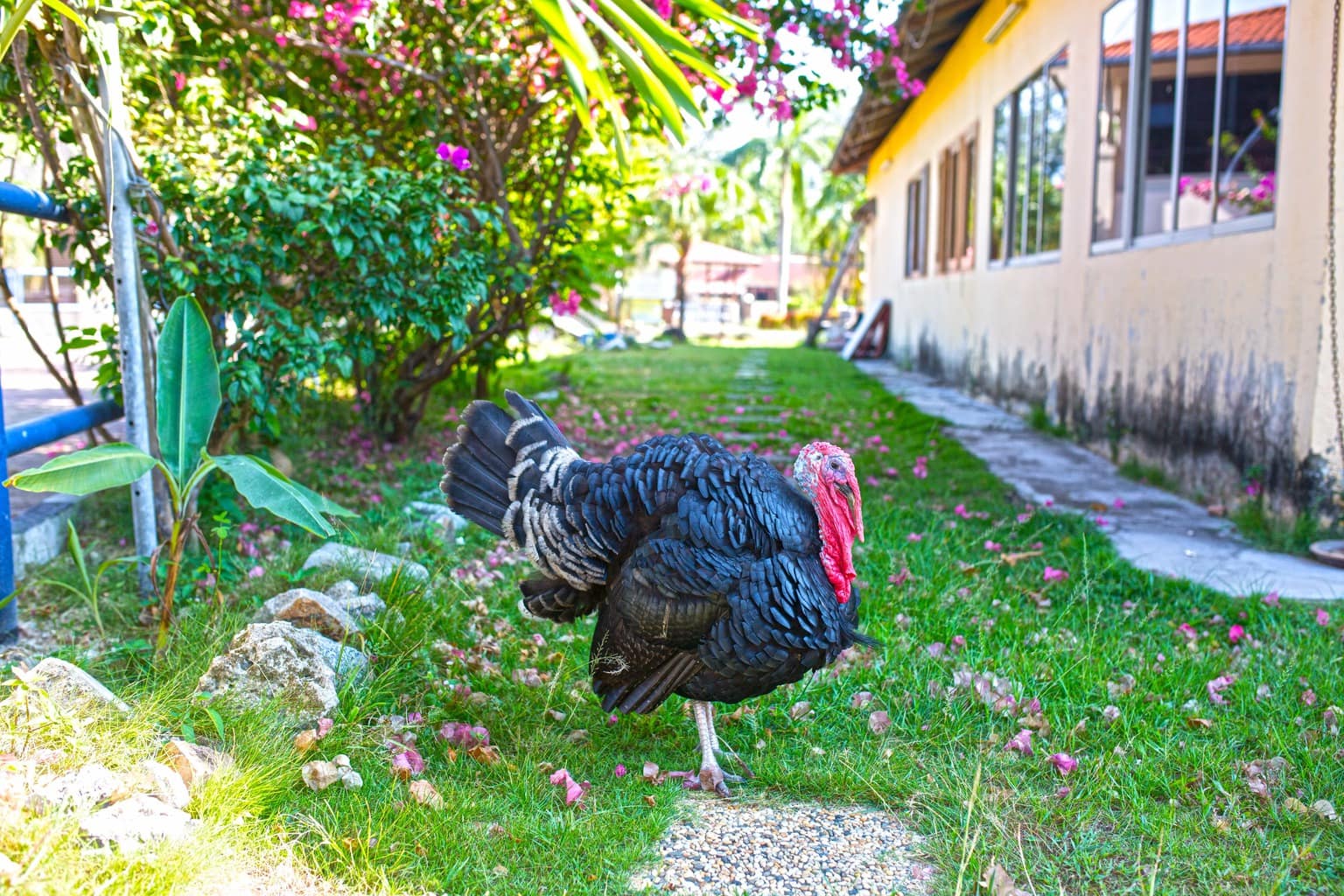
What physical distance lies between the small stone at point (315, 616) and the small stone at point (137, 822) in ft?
3.68

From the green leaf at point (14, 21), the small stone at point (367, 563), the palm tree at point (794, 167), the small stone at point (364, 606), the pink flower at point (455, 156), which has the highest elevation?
the palm tree at point (794, 167)

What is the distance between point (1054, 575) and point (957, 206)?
391 inches

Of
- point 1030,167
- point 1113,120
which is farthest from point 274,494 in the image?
point 1030,167

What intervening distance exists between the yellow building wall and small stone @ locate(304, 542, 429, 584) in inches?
161

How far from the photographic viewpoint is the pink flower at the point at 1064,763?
2842mm

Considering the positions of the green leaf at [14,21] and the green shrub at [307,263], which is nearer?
the green leaf at [14,21]

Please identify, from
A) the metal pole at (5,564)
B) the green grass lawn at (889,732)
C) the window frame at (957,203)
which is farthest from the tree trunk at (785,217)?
the metal pole at (5,564)

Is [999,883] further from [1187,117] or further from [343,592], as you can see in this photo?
[1187,117]

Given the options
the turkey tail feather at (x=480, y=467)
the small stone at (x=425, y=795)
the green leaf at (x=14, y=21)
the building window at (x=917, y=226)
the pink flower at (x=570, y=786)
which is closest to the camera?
the green leaf at (x=14, y=21)

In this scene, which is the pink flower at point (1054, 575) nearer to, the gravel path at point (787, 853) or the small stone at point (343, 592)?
the gravel path at point (787, 853)

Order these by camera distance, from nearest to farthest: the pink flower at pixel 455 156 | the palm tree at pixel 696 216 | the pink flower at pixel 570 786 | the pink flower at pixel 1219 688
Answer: the pink flower at pixel 570 786, the pink flower at pixel 1219 688, the pink flower at pixel 455 156, the palm tree at pixel 696 216

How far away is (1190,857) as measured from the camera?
2455 mm

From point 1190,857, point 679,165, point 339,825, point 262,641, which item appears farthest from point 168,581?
point 679,165

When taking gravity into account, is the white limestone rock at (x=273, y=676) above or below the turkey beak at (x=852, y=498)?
below
